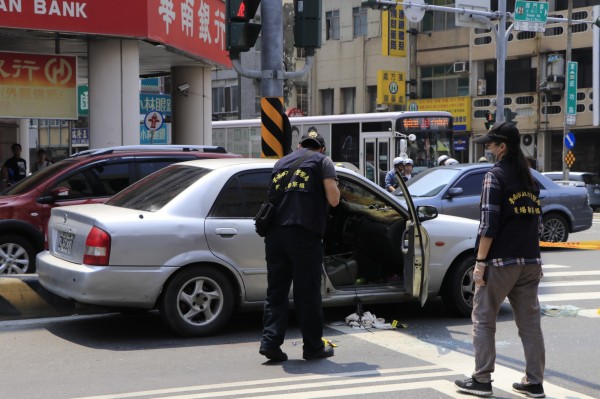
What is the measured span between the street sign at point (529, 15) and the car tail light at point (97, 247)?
68.5 ft

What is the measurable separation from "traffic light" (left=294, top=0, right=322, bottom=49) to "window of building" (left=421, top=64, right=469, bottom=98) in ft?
109

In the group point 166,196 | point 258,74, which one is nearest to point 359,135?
point 258,74

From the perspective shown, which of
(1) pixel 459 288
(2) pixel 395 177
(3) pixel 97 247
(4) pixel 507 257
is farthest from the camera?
(2) pixel 395 177

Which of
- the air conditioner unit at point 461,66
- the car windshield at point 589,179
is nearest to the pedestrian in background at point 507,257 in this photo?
the car windshield at point 589,179

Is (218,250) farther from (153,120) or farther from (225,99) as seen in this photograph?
(225,99)

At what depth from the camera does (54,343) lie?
7.46 metres

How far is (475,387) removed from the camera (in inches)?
234

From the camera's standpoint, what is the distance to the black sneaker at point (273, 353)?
6.75 meters

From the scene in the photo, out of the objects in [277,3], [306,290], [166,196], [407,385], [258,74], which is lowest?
[407,385]

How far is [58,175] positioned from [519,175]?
6.68 metres

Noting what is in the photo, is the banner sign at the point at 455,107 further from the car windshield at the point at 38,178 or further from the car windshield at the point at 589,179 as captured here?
the car windshield at the point at 38,178

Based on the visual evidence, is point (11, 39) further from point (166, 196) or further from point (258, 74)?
point (166, 196)

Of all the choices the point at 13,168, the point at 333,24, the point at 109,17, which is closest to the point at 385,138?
the point at 13,168

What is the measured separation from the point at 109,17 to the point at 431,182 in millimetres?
5876
